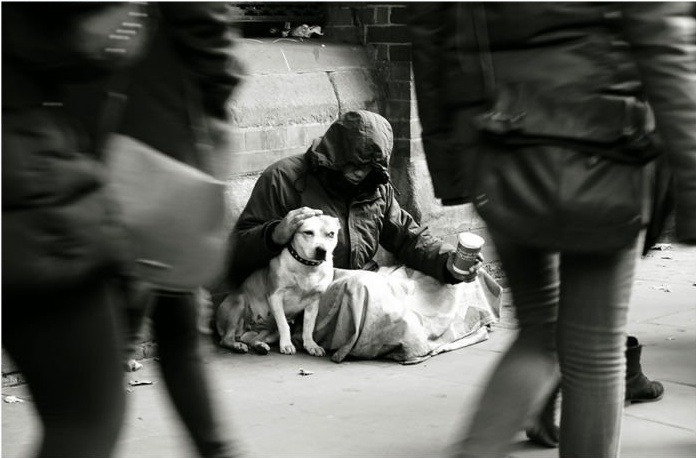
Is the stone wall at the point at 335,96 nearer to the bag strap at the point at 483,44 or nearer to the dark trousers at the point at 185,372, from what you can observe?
the dark trousers at the point at 185,372

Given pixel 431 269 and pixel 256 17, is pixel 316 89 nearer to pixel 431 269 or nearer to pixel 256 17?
pixel 256 17

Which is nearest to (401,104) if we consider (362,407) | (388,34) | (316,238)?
(388,34)

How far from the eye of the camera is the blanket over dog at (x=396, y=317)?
5852 millimetres

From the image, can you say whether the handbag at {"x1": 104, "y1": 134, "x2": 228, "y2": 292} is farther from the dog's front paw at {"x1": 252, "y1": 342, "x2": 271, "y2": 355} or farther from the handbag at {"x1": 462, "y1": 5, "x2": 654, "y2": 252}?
the dog's front paw at {"x1": 252, "y1": 342, "x2": 271, "y2": 355}

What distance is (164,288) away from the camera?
2600 mm

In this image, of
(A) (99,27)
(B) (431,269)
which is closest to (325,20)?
(B) (431,269)

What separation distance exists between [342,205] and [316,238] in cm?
41

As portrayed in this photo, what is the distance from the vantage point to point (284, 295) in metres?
6.05

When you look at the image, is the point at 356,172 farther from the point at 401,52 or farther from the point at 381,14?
the point at 381,14

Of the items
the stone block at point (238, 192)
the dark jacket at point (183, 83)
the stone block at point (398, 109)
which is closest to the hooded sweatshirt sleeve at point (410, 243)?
the stone block at point (238, 192)

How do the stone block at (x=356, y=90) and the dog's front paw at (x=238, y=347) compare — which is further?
the stone block at (x=356, y=90)

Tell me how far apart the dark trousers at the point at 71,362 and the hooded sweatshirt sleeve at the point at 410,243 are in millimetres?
4042

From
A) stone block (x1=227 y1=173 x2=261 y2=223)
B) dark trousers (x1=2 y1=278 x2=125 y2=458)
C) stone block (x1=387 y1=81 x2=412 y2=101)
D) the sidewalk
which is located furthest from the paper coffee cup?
dark trousers (x1=2 y1=278 x2=125 y2=458)

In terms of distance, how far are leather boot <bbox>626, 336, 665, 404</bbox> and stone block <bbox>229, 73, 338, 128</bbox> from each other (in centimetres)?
255
